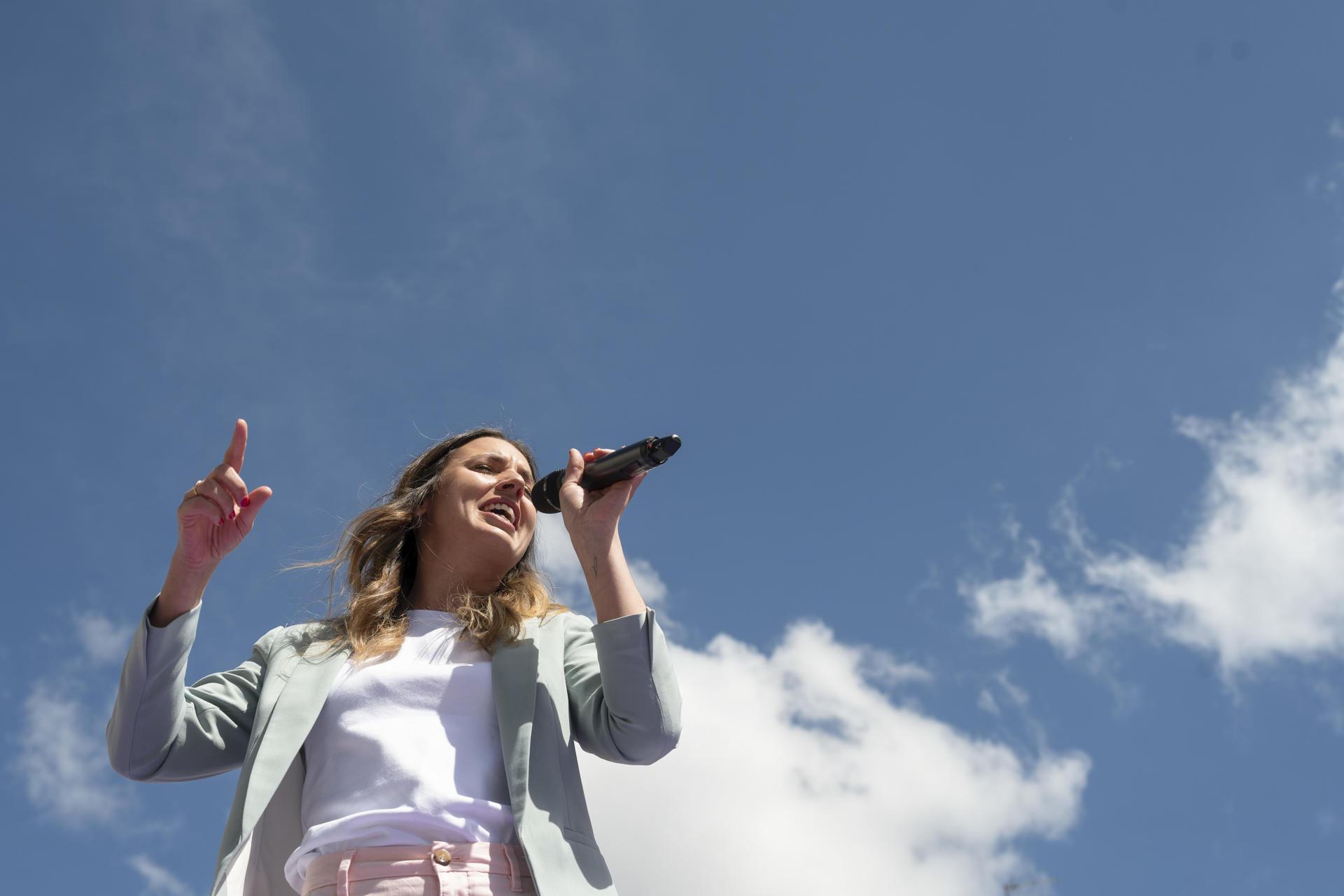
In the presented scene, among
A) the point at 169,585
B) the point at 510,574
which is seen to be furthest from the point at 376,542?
the point at 169,585

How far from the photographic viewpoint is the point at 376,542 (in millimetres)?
5012

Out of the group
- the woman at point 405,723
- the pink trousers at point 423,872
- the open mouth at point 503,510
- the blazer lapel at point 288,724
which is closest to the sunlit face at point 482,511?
the open mouth at point 503,510

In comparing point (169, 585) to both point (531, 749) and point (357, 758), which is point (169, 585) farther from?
point (531, 749)

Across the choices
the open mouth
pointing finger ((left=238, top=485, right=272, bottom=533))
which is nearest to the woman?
pointing finger ((left=238, top=485, right=272, bottom=533))

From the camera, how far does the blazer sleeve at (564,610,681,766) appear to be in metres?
3.77

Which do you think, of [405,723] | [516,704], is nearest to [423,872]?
[405,723]

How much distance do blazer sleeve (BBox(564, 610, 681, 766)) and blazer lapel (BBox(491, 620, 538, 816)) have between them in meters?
0.27

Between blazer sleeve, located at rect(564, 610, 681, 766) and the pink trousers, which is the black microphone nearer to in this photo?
blazer sleeve, located at rect(564, 610, 681, 766)

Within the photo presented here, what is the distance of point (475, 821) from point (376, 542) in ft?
6.02

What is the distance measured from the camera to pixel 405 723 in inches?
147

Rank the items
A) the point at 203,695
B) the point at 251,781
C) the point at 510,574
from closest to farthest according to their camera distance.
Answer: the point at 251,781, the point at 203,695, the point at 510,574

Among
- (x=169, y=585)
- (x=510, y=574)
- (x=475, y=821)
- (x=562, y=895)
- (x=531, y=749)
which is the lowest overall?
(x=562, y=895)

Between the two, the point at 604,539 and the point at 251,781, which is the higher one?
the point at 604,539

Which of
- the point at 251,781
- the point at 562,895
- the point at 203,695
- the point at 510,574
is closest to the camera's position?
the point at 562,895
